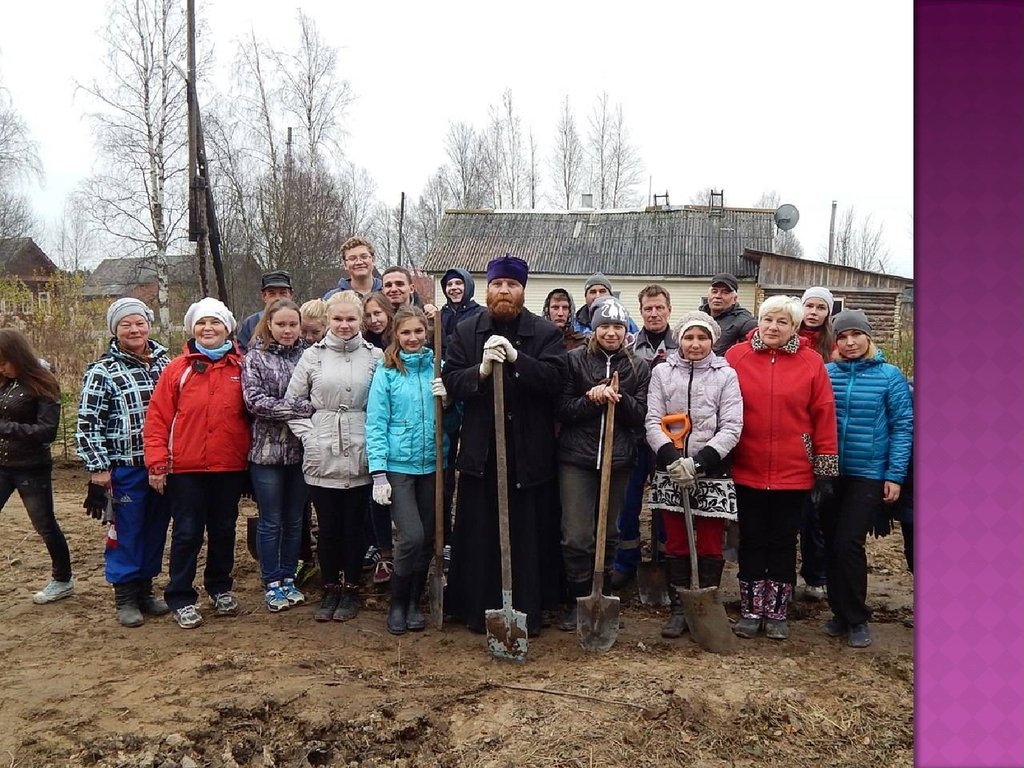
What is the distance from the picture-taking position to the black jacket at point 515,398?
4137 mm

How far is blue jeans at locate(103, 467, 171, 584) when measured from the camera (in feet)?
14.4

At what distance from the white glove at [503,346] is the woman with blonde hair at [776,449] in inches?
50.7

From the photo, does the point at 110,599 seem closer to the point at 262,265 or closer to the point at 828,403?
the point at 828,403

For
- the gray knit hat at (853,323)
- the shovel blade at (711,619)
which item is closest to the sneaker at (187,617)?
the shovel blade at (711,619)

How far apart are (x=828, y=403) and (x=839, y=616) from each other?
50.2 inches

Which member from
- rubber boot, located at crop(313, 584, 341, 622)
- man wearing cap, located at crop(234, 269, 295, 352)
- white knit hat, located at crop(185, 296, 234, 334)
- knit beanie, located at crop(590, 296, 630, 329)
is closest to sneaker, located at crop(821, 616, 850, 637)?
knit beanie, located at crop(590, 296, 630, 329)

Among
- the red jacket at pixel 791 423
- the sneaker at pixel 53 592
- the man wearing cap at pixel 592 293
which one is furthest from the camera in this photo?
the man wearing cap at pixel 592 293

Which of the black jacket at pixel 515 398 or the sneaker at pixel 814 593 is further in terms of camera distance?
the sneaker at pixel 814 593

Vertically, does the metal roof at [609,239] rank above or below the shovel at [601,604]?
above

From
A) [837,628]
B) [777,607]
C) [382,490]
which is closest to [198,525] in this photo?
[382,490]

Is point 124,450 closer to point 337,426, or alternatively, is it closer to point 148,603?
point 148,603

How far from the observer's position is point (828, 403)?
4.02 meters

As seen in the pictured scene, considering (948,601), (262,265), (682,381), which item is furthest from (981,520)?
(262,265)

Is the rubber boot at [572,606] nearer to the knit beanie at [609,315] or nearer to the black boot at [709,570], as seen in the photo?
the black boot at [709,570]
